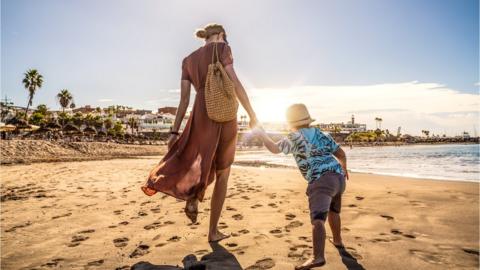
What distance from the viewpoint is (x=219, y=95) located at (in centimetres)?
273

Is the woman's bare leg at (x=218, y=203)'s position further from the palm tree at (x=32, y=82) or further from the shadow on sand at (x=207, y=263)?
the palm tree at (x=32, y=82)

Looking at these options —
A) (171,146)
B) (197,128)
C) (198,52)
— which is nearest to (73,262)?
(171,146)

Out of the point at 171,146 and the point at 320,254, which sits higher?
the point at 171,146

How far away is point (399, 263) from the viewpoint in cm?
238

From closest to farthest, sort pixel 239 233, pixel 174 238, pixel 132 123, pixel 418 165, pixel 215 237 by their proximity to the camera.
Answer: pixel 215 237
pixel 174 238
pixel 239 233
pixel 418 165
pixel 132 123

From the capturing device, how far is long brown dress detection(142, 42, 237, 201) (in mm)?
2691

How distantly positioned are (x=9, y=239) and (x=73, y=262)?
1.14m

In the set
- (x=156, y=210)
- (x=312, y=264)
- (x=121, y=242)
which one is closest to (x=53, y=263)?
(x=121, y=242)

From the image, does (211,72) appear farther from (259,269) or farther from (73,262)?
(73,262)

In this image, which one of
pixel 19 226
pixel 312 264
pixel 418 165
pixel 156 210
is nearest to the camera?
pixel 312 264

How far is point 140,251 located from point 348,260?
1.70 metres

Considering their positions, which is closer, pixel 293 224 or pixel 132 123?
pixel 293 224

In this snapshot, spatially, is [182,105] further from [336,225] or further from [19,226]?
[19,226]

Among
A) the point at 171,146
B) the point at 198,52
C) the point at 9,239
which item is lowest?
the point at 9,239
